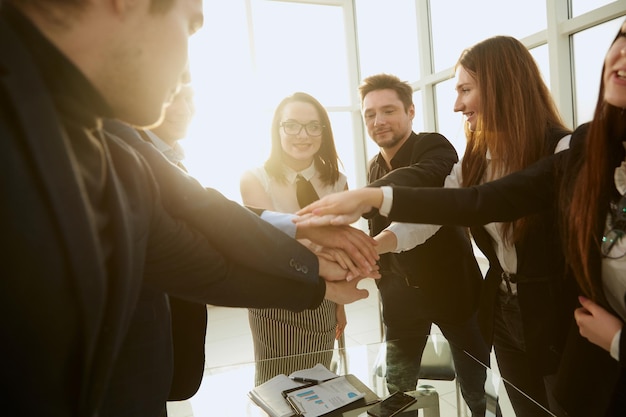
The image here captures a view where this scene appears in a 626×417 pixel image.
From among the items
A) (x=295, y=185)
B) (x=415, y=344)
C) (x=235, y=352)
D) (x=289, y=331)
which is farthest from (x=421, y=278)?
(x=235, y=352)

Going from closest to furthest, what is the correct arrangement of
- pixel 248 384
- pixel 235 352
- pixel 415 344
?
pixel 248 384
pixel 415 344
pixel 235 352

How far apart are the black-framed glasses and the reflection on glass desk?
24.6 inches

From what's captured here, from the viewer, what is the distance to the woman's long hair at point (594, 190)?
105 cm

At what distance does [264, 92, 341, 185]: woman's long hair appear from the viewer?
2.14m

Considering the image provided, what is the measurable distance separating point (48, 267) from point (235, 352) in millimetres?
3454

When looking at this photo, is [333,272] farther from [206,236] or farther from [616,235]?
[616,235]

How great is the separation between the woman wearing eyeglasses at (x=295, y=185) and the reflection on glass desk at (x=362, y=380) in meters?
0.22

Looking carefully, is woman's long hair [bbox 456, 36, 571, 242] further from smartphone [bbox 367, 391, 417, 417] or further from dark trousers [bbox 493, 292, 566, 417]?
smartphone [bbox 367, 391, 417, 417]

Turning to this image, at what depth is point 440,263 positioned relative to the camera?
1885 mm

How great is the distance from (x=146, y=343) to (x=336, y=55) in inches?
221

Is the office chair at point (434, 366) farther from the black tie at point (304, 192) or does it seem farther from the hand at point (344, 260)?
the black tie at point (304, 192)

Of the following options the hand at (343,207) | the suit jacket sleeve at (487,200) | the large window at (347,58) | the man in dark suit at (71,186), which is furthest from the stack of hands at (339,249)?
the large window at (347,58)

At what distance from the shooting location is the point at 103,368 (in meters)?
0.50

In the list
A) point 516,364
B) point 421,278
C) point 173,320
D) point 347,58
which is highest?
point 347,58
